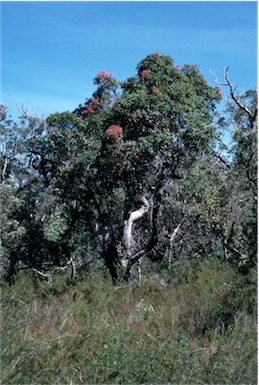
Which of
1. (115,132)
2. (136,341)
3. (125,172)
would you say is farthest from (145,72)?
(136,341)

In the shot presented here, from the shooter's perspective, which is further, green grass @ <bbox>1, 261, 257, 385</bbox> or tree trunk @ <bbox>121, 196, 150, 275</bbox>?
tree trunk @ <bbox>121, 196, 150, 275</bbox>

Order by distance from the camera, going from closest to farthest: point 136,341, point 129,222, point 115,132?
point 136,341, point 115,132, point 129,222

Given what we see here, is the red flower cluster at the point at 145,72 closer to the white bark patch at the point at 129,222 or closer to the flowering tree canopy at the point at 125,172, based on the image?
the flowering tree canopy at the point at 125,172

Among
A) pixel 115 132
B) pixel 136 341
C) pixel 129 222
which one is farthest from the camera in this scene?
pixel 129 222

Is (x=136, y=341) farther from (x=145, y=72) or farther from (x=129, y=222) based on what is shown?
(x=129, y=222)

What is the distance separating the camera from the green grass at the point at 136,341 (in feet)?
13.4

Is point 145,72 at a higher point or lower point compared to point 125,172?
higher

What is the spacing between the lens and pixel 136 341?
4758 mm

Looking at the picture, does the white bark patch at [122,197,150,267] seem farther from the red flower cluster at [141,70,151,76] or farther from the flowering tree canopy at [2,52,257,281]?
the red flower cluster at [141,70,151,76]

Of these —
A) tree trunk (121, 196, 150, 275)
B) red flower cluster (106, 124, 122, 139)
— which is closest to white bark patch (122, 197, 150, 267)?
tree trunk (121, 196, 150, 275)

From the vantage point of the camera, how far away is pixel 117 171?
11.2m

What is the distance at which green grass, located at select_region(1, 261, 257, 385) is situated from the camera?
4.09m

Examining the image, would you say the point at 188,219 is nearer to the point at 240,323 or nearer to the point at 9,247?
the point at 9,247

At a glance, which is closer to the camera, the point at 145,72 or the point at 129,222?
the point at 145,72
